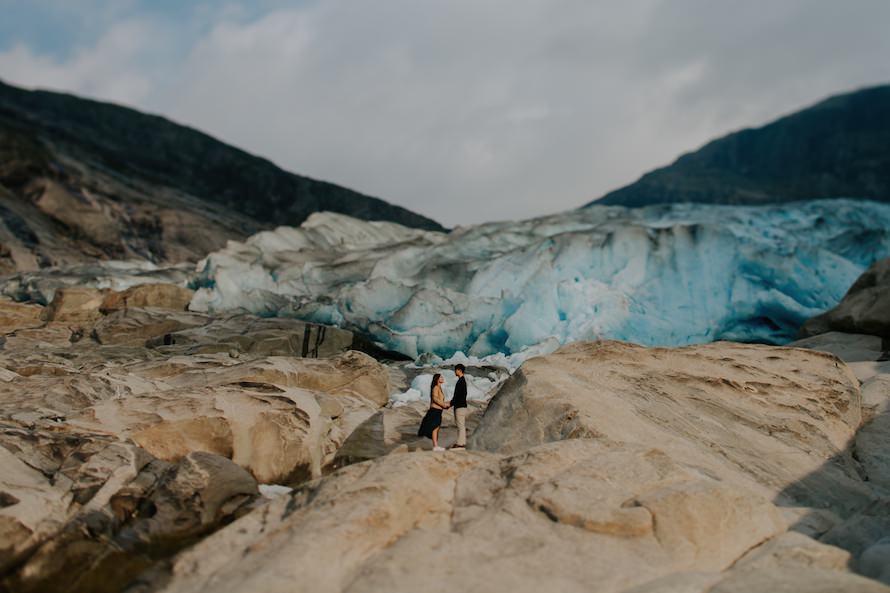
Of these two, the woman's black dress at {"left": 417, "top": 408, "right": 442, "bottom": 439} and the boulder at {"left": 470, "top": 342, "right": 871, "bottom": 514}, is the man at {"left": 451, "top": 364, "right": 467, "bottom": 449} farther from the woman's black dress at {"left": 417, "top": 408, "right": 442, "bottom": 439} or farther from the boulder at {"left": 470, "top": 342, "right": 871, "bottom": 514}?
the boulder at {"left": 470, "top": 342, "right": 871, "bottom": 514}

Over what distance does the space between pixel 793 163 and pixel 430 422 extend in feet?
216

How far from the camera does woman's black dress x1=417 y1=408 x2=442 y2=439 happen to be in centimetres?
802

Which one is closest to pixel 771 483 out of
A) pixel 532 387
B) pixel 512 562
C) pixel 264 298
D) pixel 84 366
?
pixel 532 387

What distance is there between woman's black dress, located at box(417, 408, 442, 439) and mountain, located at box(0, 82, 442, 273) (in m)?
21.8

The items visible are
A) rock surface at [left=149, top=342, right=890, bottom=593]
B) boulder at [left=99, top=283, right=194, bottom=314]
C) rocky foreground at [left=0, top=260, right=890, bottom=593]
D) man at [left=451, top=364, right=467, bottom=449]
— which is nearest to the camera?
rock surface at [left=149, top=342, right=890, bottom=593]

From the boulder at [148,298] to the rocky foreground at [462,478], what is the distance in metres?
6.29

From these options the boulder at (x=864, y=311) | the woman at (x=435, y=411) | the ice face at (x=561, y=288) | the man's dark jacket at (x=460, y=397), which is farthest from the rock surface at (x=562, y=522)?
the ice face at (x=561, y=288)

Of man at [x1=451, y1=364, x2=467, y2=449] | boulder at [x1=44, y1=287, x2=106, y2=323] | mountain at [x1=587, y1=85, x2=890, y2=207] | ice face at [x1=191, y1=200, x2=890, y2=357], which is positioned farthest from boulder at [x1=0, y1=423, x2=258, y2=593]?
mountain at [x1=587, y1=85, x2=890, y2=207]

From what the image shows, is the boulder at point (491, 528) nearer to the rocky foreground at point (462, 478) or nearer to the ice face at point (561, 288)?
the rocky foreground at point (462, 478)

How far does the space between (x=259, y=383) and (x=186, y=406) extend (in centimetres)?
101

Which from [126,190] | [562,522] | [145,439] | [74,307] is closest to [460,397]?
[145,439]

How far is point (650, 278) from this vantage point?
643 inches

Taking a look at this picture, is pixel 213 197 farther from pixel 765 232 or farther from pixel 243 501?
pixel 243 501

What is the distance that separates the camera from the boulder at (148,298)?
16250 millimetres
